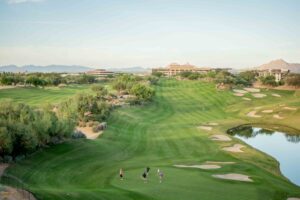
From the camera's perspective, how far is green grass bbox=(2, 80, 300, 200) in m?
29.9

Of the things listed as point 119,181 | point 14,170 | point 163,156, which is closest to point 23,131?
point 14,170

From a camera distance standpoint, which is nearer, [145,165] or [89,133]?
[145,165]

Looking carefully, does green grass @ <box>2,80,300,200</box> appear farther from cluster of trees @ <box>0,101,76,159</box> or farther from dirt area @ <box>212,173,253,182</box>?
cluster of trees @ <box>0,101,76,159</box>

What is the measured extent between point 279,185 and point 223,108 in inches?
2706

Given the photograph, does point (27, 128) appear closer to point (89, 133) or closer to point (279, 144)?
point (89, 133)

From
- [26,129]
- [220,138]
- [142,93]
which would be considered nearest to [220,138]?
[220,138]

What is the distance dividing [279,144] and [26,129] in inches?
1631

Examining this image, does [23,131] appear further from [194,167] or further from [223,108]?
[223,108]

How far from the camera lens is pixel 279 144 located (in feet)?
Answer: 203

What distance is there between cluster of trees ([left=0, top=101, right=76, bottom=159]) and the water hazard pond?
1079 inches

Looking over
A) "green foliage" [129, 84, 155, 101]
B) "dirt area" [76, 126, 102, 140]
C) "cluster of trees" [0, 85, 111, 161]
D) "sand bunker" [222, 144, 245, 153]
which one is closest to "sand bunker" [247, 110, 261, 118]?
"green foliage" [129, 84, 155, 101]

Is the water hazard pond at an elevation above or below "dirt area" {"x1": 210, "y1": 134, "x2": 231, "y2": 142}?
below

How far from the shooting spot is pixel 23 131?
3862 cm

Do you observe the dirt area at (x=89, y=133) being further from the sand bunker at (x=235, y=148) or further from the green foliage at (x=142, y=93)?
the green foliage at (x=142, y=93)
